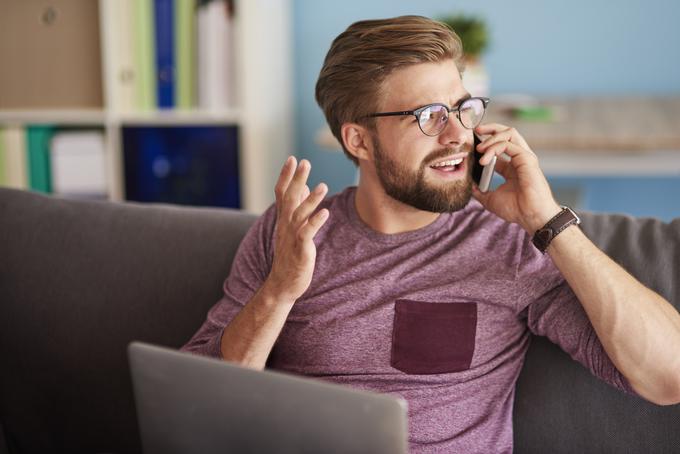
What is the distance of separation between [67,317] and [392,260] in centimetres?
68

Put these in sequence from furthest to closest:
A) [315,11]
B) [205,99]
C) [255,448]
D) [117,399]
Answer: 1. [315,11]
2. [205,99]
3. [117,399]
4. [255,448]

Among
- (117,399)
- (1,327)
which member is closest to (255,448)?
(117,399)

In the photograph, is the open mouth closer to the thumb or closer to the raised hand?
the thumb

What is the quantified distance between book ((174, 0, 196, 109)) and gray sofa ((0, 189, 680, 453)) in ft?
3.90

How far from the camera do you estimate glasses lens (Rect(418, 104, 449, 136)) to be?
4.55 ft

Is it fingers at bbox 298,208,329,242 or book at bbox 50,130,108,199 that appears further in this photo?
book at bbox 50,130,108,199

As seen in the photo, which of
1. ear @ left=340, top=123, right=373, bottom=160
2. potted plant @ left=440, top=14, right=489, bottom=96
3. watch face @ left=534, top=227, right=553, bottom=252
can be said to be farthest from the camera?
potted plant @ left=440, top=14, right=489, bottom=96

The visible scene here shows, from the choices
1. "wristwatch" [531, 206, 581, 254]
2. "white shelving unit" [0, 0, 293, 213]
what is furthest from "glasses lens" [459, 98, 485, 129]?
"white shelving unit" [0, 0, 293, 213]

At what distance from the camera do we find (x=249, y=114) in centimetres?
282

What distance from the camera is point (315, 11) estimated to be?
3066 mm

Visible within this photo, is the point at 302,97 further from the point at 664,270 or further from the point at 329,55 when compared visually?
the point at 664,270

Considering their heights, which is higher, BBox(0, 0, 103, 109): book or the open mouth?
BBox(0, 0, 103, 109): book

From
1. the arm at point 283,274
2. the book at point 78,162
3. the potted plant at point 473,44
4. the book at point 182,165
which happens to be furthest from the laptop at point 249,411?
the book at point 78,162

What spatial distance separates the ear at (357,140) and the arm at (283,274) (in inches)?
10.9
